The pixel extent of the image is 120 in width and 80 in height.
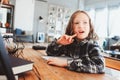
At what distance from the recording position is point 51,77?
572mm

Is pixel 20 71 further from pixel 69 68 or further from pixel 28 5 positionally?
pixel 28 5

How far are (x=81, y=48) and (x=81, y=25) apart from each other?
113 millimetres

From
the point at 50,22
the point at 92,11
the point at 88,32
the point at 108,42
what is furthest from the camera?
the point at 92,11

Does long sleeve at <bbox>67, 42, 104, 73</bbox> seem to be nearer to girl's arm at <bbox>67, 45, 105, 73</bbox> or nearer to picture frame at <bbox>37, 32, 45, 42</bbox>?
girl's arm at <bbox>67, 45, 105, 73</bbox>

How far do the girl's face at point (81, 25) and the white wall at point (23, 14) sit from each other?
2806 millimetres

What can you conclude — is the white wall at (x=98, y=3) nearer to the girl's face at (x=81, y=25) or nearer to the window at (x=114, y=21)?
the window at (x=114, y=21)

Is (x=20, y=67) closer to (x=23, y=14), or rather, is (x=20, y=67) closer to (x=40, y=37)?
(x=23, y=14)

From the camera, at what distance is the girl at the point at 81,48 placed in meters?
0.69

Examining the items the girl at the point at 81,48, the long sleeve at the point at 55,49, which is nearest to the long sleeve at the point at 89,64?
the girl at the point at 81,48

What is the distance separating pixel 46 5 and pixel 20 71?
14.1 feet

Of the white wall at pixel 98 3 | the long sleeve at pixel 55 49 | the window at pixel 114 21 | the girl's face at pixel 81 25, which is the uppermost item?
the white wall at pixel 98 3

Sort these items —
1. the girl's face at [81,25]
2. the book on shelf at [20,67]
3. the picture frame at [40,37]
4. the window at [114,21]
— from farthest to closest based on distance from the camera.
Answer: the window at [114,21] → the picture frame at [40,37] → the girl's face at [81,25] → the book on shelf at [20,67]

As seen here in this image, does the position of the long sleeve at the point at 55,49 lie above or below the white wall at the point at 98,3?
below

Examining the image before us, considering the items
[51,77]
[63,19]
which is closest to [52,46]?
[51,77]
